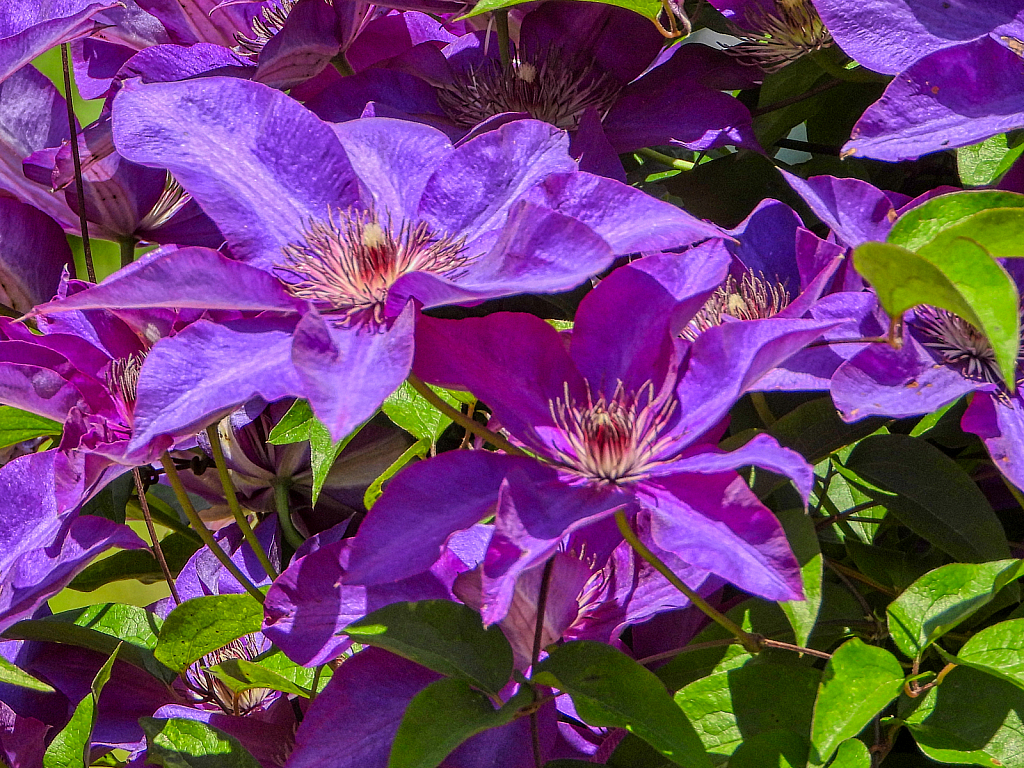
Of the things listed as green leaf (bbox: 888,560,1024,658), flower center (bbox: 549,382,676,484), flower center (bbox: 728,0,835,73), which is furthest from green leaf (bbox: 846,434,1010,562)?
flower center (bbox: 728,0,835,73)

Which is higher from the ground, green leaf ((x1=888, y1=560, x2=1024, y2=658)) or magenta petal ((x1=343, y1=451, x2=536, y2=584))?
magenta petal ((x1=343, y1=451, x2=536, y2=584))

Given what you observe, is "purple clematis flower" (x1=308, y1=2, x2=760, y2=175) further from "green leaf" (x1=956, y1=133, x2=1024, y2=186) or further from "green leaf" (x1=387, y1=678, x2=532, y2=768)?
"green leaf" (x1=387, y1=678, x2=532, y2=768)

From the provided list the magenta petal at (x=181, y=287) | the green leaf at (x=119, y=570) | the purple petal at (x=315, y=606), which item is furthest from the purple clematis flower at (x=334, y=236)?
the green leaf at (x=119, y=570)

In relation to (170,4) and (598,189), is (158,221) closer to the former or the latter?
(170,4)

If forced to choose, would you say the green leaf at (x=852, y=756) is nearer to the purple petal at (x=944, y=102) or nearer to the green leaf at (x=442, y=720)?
the green leaf at (x=442, y=720)

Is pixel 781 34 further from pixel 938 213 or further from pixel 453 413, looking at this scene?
pixel 453 413

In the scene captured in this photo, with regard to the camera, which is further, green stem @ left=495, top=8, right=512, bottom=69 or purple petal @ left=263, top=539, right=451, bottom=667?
green stem @ left=495, top=8, right=512, bottom=69
